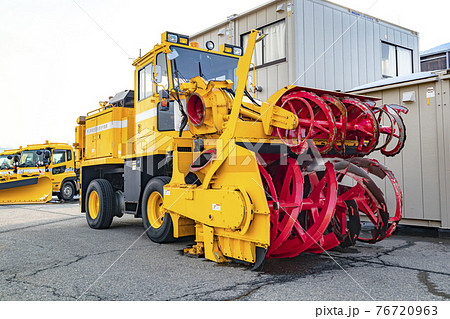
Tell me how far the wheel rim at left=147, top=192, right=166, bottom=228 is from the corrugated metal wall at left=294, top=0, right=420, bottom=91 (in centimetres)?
461

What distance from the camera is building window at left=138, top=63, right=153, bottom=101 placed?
7165 millimetres

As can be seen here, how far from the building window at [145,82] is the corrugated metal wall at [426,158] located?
15.0 feet

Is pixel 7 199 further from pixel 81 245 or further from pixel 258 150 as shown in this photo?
pixel 258 150

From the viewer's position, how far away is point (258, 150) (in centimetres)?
494

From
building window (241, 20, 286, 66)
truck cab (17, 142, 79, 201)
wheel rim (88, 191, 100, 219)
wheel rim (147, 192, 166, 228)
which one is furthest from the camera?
truck cab (17, 142, 79, 201)

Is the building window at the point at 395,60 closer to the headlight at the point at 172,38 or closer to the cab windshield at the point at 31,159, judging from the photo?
the headlight at the point at 172,38

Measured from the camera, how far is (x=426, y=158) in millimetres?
7270

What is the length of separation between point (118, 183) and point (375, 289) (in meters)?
6.32

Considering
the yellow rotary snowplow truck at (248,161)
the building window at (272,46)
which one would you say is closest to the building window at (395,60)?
the building window at (272,46)

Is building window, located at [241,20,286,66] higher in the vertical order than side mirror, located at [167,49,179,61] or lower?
higher

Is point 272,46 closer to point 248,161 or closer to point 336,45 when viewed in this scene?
point 336,45

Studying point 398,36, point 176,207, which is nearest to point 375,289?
point 176,207

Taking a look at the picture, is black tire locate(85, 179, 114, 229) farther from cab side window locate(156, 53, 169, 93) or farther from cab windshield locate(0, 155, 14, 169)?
cab windshield locate(0, 155, 14, 169)

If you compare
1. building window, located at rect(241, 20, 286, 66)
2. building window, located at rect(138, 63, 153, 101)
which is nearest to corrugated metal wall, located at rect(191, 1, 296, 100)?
building window, located at rect(241, 20, 286, 66)
